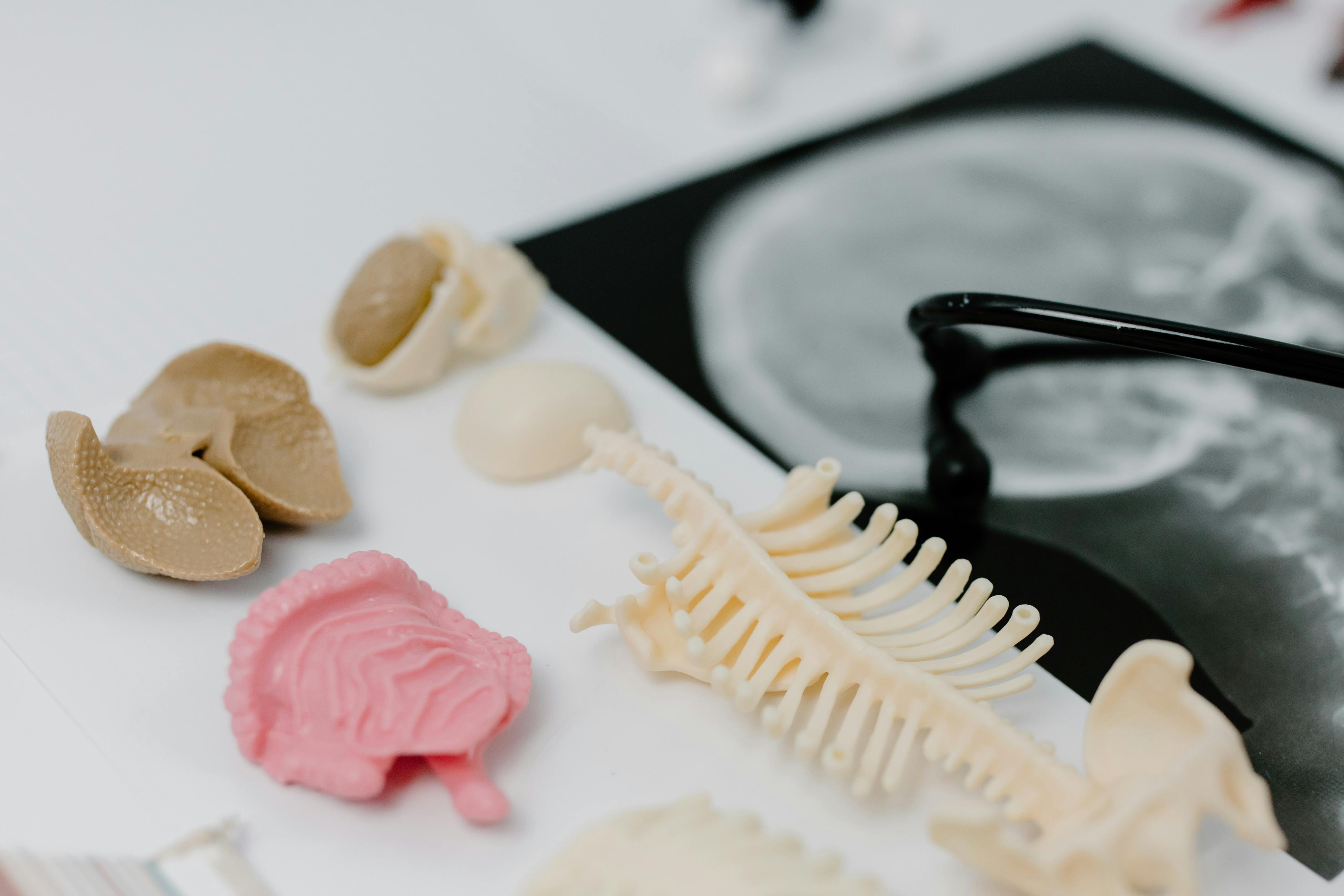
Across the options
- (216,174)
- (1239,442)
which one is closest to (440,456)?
(216,174)

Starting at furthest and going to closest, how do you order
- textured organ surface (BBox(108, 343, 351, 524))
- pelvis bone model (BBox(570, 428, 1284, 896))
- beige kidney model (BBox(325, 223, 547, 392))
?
1. beige kidney model (BBox(325, 223, 547, 392))
2. textured organ surface (BBox(108, 343, 351, 524))
3. pelvis bone model (BBox(570, 428, 1284, 896))

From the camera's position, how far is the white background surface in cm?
73

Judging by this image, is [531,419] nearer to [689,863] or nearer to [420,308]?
[420,308]

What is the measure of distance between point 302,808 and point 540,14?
1.14m

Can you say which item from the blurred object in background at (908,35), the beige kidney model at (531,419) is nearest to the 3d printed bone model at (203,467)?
the beige kidney model at (531,419)

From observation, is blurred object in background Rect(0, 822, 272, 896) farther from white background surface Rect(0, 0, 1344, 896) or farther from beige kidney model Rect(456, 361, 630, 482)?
beige kidney model Rect(456, 361, 630, 482)

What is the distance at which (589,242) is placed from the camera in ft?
4.01

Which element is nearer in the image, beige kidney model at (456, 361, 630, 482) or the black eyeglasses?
the black eyeglasses

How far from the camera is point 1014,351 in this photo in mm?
1080

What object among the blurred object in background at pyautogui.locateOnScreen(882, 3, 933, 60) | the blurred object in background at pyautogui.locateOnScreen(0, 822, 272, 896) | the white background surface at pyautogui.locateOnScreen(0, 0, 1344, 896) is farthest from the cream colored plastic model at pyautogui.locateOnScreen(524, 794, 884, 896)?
the blurred object in background at pyautogui.locateOnScreen(882, 3, 933, 60)

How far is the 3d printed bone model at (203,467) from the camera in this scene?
798mm

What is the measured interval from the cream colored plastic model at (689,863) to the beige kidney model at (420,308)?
1.44ft

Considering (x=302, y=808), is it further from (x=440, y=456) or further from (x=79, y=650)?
(x=440, y=456)

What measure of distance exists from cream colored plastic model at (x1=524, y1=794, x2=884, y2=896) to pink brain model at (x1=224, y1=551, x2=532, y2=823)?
0.21ft
